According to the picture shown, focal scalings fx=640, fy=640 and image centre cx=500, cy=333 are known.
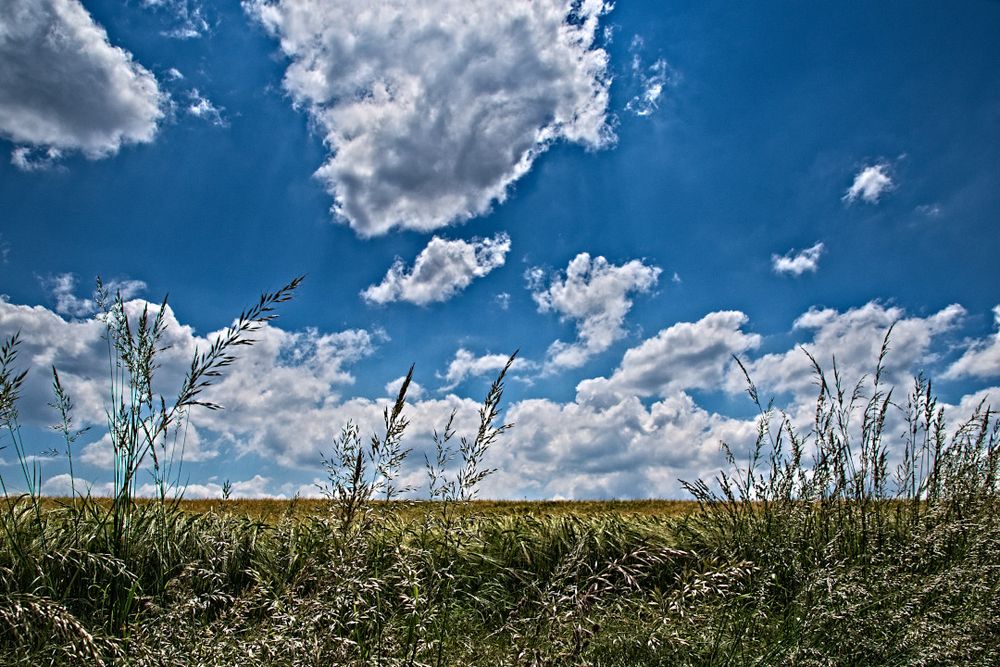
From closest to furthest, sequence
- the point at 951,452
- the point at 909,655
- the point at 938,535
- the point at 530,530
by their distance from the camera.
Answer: the point at 909,655 < the point at 938,535 < the point at 951,452 < the point at 530,530

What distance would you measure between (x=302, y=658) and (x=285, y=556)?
3461mm

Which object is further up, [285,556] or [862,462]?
[862,462]

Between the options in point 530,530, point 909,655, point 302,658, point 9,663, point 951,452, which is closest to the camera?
point 302,658

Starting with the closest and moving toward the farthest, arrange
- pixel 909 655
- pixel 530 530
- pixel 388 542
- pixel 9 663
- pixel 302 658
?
1. pixel 302 658
2. pixel 9 663
3. pixel 909 655
4. pixel 388 542
5. pixel 530 530

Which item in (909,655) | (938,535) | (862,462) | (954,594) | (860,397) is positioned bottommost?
(909,655)

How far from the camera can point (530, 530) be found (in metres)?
6.50

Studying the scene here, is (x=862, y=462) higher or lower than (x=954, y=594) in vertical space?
higher

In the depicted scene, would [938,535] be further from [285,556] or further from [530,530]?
[285,556]

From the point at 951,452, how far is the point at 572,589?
536 cm

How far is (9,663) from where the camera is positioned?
10.4 feet

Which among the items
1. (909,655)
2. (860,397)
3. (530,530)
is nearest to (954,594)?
(909,655)

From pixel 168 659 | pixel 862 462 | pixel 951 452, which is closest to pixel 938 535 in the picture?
pixel 862 462

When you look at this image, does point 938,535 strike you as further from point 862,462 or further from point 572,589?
point 572,589

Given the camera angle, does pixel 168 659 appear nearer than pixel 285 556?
Yes
